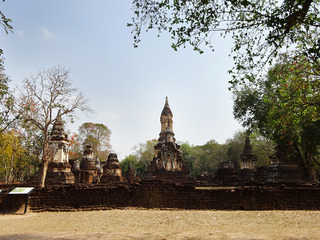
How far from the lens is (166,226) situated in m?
6.70

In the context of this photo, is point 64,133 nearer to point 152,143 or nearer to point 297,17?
point 297,17

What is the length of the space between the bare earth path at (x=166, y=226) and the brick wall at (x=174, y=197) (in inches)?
30.2

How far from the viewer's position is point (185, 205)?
966cm

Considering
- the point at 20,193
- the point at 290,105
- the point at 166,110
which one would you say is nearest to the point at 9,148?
the point at 166,110

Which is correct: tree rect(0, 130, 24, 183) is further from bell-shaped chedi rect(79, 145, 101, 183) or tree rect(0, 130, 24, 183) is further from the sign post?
the sign post

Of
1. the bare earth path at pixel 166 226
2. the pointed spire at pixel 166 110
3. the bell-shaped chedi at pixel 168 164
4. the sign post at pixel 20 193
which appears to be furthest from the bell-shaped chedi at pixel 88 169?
the pointed spire at pixel 166 110

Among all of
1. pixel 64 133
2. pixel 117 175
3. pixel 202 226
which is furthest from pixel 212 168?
pixel 202 226

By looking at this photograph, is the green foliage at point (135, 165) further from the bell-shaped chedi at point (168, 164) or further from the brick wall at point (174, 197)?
the brick wall at point (174, 197)

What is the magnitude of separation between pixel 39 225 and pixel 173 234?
4.17 meters

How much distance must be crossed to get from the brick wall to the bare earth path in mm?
768

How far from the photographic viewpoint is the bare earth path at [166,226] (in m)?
5.57

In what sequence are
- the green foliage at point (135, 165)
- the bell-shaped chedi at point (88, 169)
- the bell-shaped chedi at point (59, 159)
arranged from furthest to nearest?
the green foliage at point (135, 165) < the bell-shaped chedi at point (88, 169) < the bell-shaped chedi at point (59, 159)

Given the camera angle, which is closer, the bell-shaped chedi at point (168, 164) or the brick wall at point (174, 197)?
the brick wall at point (174, 197)

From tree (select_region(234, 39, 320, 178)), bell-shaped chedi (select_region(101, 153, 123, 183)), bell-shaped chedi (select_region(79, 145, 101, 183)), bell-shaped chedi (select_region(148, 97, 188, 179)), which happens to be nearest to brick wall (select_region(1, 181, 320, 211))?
tree (select_region(234, 39, 320, 178))
